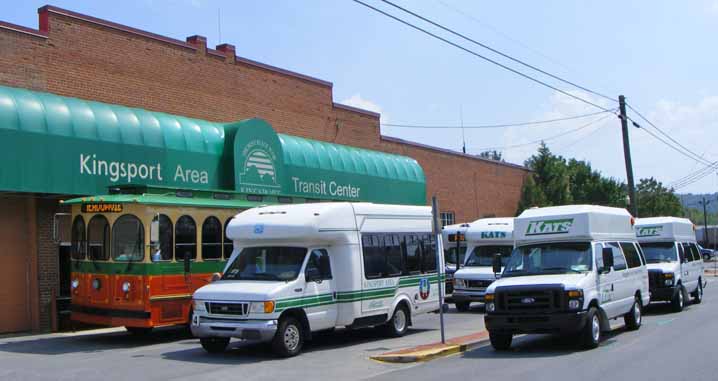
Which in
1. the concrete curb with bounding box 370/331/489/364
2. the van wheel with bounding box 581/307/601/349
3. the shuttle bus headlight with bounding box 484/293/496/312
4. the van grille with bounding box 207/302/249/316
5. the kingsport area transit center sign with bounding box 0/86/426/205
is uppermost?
the kingsport area transit center sign with bounding box 0/86/426/205

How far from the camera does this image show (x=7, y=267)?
1819 centimetres

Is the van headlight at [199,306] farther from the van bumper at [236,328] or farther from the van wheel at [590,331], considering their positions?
the van wheel at [590,331]

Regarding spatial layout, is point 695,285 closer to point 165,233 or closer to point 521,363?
point 521,363

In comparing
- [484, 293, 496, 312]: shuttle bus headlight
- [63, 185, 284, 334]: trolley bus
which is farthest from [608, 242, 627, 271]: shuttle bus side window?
[63, 185, 284, 334]: trolley bus

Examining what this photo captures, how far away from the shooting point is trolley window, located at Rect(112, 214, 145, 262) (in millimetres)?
15695

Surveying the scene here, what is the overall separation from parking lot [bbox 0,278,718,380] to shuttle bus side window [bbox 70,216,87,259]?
1.90 meters

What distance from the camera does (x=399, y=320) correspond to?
1691 centimetres

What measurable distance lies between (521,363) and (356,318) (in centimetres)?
402

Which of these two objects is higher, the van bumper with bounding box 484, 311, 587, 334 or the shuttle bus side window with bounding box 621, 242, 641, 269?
the shuttle bus side window with bounding box 621, 242, 641, 269

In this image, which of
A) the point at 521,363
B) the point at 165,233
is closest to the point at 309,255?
the point at 165,233

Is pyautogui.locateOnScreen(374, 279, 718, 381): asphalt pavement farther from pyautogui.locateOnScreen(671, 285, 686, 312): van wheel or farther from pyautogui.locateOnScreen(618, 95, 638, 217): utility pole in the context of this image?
pyautogui.locateOnScreen(618, 95, 638, 217): utility pole

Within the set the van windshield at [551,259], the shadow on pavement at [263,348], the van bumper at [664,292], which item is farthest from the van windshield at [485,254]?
the van windshield at [551,259]

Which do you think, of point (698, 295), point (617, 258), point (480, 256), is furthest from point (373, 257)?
point (698, 295)

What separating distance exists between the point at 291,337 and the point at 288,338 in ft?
0.32
